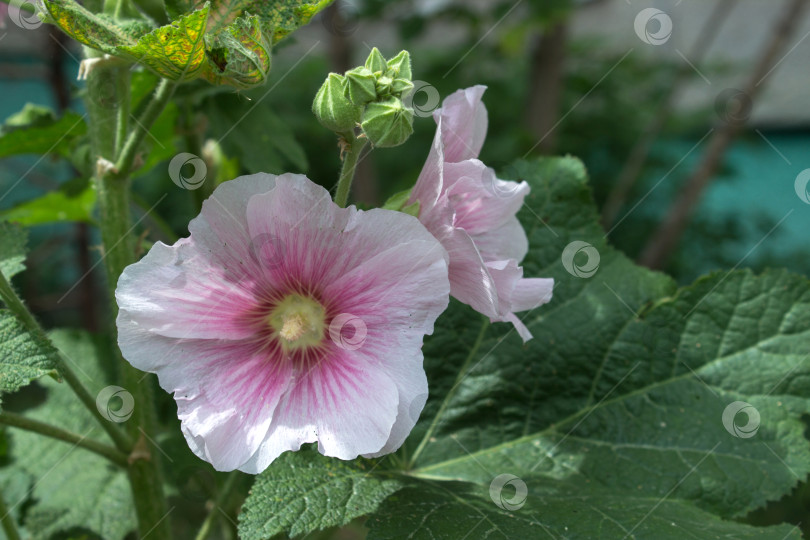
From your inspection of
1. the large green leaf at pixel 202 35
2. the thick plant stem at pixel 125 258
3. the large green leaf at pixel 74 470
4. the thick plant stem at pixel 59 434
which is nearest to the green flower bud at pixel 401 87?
the large green leaf at pixel 202 35

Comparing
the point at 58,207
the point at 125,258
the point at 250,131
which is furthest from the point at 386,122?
the point at 58,207

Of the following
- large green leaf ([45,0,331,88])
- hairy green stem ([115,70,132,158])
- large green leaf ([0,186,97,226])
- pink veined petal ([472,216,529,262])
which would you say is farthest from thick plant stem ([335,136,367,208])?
large green leaf ([0,186,97,226])

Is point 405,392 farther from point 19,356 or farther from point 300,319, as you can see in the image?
point 19,356

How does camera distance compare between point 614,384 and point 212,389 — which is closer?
point 212,389

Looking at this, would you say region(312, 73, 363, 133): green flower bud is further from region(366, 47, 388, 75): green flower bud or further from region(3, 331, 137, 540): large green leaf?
region(3, 331, 137, 540): large green leaf

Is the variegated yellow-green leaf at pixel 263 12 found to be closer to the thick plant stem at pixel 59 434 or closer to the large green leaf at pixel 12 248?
the large green leaf at pixel 12 248

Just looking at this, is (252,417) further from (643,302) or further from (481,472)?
(643,302)

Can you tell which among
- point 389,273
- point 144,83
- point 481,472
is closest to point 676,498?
point 481,472
